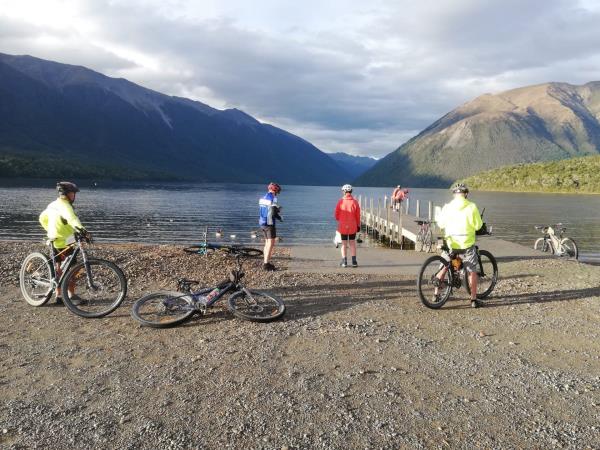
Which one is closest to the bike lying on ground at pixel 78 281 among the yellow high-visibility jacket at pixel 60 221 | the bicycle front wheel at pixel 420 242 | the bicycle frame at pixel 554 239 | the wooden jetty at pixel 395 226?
the yellow high-visibility jacket at pixel 60 221

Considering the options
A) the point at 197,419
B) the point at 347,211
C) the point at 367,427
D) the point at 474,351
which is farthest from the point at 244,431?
the point at 347,211

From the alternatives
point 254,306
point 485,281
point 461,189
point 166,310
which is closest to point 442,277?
point 461,189

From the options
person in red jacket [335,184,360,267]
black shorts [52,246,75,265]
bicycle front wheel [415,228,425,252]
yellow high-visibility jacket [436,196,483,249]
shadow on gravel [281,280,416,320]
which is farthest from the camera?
bicycle front wheel [415,228,425,252]

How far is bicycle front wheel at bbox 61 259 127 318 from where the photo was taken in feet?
26.4

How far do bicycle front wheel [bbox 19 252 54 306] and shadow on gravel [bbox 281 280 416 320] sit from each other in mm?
4731

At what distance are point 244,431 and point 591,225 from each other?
49683 mm

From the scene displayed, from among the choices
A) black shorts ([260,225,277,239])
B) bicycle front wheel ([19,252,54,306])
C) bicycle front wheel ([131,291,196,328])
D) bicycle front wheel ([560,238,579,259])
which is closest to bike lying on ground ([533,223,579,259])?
bicycle front wheel ([560,238,579,259])

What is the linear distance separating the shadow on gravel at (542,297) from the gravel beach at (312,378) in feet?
0.62

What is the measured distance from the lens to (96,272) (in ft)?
27.1

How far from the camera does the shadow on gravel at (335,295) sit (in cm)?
896

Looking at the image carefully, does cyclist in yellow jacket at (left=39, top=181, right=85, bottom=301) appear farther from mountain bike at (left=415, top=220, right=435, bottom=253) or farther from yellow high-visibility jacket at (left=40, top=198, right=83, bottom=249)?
mountain bike at (left=415, top=220, right=435, bottom=253)

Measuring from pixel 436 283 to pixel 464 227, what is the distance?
1267 mm

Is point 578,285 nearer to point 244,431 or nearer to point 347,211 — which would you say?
point 347,211

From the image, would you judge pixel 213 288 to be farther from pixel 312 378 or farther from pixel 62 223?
pixel 62 223
